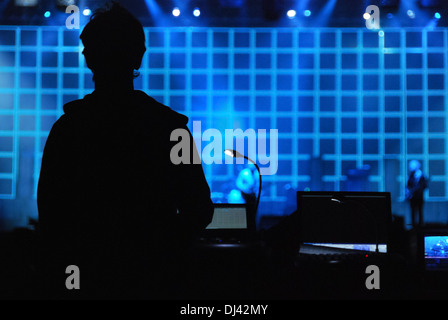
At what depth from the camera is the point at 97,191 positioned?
40.8 inches

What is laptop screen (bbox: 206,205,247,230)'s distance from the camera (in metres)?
3.03

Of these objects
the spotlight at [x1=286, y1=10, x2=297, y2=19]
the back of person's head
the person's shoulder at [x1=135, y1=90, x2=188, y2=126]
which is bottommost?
the person's shoulder at [x1=135, y1=90, x2=188, y2=126]

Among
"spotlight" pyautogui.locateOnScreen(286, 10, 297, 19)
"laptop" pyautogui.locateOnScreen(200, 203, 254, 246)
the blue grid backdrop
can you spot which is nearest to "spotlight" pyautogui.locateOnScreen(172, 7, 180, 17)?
the blue grid backdrop

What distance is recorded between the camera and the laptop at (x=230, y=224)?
300 cm

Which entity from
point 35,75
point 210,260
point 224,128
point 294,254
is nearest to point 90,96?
point 210,260

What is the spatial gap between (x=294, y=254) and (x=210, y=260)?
0.38m

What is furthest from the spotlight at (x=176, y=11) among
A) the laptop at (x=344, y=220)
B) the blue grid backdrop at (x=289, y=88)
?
the laptop at (x=344, y=220)

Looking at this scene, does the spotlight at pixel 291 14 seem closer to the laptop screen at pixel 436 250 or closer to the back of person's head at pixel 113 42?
the laptop screen at pixel 436 250

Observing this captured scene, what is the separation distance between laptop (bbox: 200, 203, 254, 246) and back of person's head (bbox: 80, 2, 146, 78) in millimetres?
2000

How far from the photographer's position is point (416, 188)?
8.85 metres

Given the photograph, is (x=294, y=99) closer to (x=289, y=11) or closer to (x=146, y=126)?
(x=289, y=11)

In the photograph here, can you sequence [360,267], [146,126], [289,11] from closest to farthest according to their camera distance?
[146,126]
[360,267]
[289,11]

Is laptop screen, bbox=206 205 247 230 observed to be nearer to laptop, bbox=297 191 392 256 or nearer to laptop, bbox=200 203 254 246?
laptop, bbox=200 203 254 246

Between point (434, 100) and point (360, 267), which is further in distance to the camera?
point (434, 100)
